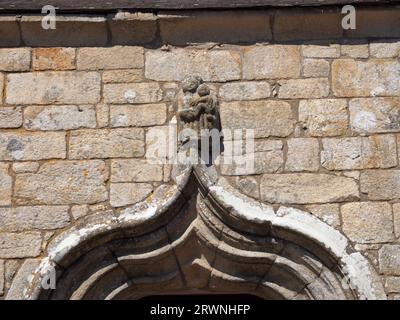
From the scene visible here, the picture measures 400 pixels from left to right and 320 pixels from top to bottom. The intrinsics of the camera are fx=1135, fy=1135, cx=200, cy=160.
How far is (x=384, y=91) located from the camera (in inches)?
265

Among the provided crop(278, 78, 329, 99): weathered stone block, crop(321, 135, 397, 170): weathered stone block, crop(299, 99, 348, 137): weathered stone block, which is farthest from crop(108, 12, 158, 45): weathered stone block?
crop(321, 135, 397, 170): weathered stone block

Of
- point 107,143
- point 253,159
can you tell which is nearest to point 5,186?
point 107,143

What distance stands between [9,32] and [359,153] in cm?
223

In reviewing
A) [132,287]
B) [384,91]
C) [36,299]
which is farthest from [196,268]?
[384,91]

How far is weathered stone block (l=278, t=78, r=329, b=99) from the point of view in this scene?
674 cm

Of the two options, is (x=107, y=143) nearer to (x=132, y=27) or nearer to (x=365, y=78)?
(x=132, y=27)

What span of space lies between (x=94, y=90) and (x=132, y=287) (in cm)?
120

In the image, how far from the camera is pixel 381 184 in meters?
6.51

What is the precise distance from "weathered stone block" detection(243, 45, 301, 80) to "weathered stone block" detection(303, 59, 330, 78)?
4 cm

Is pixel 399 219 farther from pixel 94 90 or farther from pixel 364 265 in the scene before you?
pixel 94 90

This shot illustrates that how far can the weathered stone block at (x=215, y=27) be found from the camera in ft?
22.4

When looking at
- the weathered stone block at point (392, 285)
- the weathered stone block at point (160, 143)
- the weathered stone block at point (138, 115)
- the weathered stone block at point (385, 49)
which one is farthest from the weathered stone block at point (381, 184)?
the weathered stone block at point (138, 115)

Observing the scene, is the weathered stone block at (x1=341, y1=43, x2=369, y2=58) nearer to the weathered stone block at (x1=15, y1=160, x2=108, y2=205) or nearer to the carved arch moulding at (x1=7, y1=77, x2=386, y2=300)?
the carved arch moulding at (x1=7, y1=77, x2=386, y2=300)

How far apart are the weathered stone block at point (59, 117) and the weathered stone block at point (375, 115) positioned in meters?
1.55
